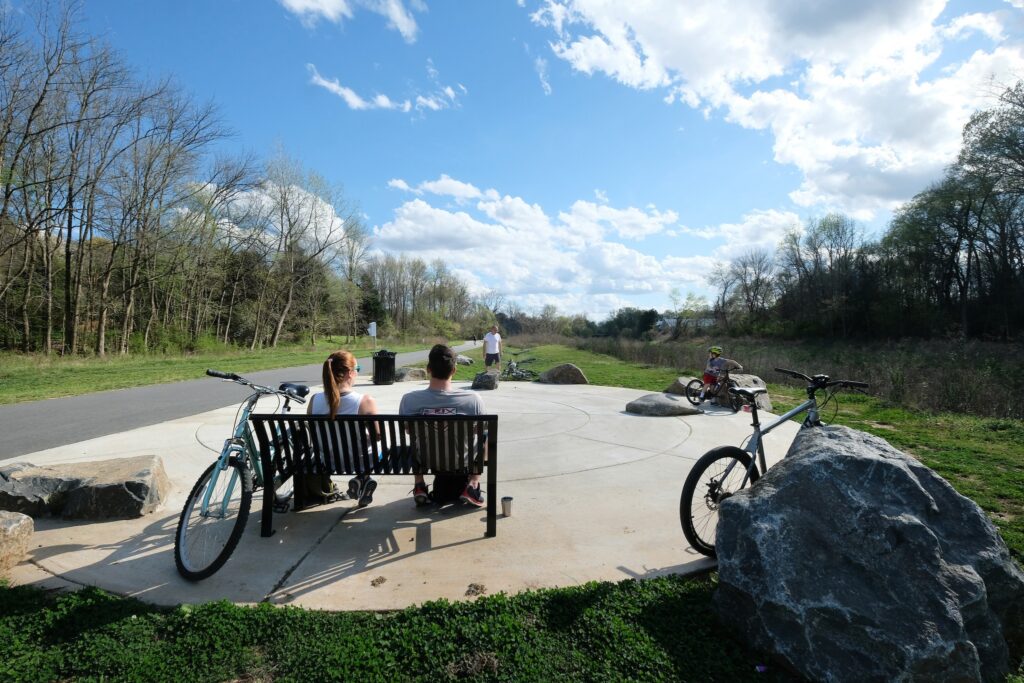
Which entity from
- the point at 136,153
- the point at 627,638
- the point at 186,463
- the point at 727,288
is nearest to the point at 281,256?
the point at 136,153

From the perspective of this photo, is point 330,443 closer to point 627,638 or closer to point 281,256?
point 627,638

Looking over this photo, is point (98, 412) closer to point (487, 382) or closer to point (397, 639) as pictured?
point (487, 382)

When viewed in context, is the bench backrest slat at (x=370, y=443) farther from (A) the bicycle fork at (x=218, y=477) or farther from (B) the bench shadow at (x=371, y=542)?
(B) the bench shadow at (x=371, y=542)

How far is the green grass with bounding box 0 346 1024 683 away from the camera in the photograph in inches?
86.0

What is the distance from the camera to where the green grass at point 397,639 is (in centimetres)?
219

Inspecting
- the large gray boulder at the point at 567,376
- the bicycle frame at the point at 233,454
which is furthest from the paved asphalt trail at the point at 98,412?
the large gray boulder at the point at 567,376

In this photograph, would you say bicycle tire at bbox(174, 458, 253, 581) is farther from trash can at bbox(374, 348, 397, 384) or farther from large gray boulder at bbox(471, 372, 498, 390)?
trash can at bbox(374, 348, 397, 384)

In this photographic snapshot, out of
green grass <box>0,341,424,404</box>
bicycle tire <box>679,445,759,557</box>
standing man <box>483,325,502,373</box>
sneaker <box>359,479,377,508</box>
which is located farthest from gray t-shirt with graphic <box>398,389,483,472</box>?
standing man <box>483,325,502,373</box>

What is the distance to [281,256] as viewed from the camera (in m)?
35.2

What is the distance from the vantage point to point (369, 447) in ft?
11.7

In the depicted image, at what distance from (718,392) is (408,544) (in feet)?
26.1

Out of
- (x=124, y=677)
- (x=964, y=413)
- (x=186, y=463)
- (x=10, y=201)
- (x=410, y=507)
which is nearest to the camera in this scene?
(x=124, y=677)

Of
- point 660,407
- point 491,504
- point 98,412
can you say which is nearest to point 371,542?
point 491,504

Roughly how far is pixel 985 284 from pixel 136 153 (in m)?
51.2
